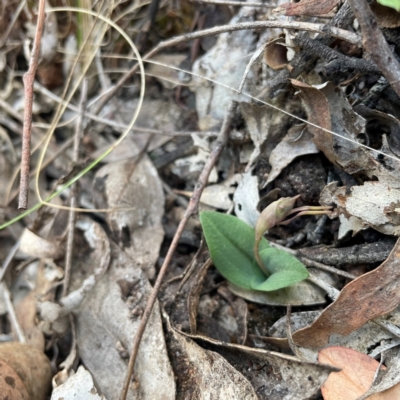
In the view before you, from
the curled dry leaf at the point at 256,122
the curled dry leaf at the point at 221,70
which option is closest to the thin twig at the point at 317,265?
the curled dry leaf at the point at 256,122

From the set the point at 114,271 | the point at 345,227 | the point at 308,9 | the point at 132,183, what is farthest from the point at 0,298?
the point at 308,9

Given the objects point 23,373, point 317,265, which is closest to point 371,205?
point 317,265

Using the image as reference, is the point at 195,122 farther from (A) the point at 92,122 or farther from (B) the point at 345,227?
(B) the point at 345,227

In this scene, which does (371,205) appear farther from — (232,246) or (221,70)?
(221,70)

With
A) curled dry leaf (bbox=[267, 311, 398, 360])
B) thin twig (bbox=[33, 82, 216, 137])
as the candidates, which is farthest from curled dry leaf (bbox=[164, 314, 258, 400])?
thin twig (bbox=[33, 82, 216, 137])

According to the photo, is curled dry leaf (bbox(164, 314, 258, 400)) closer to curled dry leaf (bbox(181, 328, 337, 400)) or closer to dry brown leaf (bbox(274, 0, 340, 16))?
curled dry leaf (bbox(181, 328, 337, 400))

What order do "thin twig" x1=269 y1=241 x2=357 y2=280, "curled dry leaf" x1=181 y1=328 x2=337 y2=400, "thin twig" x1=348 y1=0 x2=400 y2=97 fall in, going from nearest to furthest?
"thin twig" x1=348 y1=0 x2=400 y2=97 < "curled dry leaf" x1=181 y1=328 x2=337 y2=400 < "thin twig" x1=269 y1=241 x2=357 y2=280
